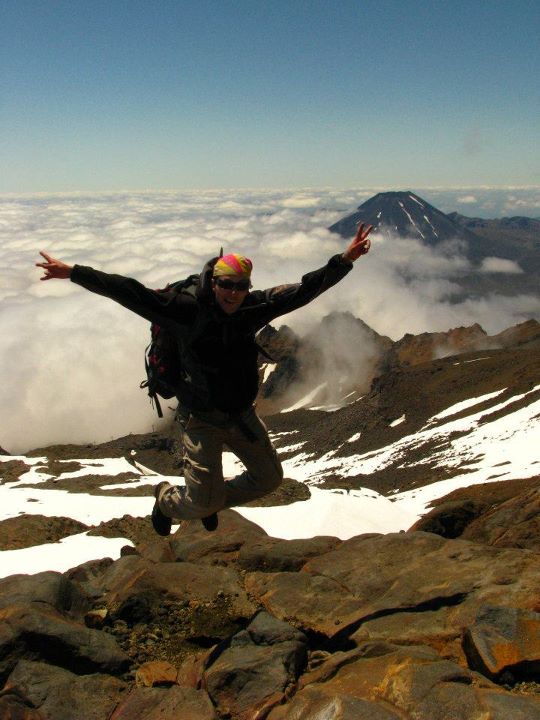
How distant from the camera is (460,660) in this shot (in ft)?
24.3

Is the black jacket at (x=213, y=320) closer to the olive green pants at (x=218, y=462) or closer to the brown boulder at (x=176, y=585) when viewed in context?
the olive green pants at (x=218, y=462)

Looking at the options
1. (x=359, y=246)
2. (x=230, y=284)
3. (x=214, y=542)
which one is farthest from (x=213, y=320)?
(x=214, y=542)

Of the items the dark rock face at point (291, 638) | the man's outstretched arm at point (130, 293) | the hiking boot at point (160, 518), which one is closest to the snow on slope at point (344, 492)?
the dark rock face at point (291, 638)

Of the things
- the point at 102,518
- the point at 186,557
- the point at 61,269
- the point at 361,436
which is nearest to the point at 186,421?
the point at 61,269

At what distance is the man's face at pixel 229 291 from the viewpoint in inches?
319

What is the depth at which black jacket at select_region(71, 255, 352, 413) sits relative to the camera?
8117 millimetres

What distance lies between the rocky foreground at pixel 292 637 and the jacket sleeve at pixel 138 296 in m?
4.81

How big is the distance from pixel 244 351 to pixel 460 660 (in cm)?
508

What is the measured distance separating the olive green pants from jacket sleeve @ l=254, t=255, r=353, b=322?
1.73m

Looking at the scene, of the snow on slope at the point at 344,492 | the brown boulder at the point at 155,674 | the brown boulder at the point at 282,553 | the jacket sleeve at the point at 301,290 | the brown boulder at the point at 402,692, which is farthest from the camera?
the snow on slope at the point at 344,492

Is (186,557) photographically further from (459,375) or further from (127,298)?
(459,375)

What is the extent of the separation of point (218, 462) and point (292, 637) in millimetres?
2804

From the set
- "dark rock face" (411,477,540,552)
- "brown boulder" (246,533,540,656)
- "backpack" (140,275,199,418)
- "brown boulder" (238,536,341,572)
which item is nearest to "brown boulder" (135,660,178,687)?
"brown boulder" (246,533,540,656)

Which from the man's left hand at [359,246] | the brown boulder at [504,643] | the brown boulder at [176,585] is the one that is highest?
the man's left hand at [359,246]
